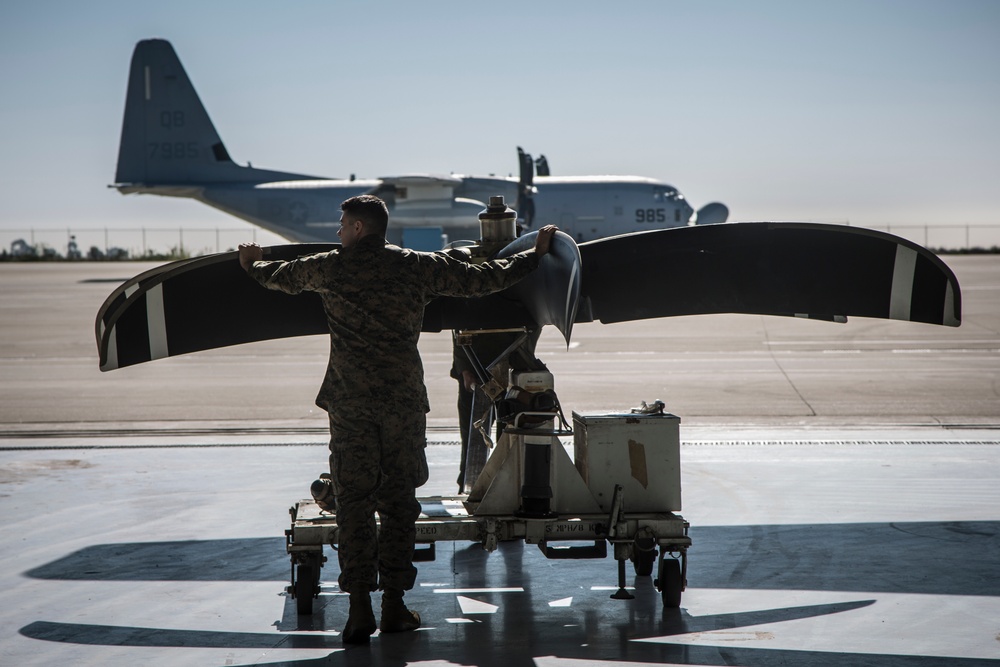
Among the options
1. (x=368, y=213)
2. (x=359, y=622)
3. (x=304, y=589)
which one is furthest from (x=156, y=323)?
(x=359, y=622)

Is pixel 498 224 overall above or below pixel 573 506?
above

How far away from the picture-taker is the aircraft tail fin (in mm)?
41719

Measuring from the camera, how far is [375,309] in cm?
477

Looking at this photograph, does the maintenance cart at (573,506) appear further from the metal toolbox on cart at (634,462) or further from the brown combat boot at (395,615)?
the brown combat boot at (395,615)

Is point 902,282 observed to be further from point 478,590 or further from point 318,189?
point 318,189

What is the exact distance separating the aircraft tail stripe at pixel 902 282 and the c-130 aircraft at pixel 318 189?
94.0ft

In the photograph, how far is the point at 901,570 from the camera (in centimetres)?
555

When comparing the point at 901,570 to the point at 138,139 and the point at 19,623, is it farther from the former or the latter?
the point at 138,139

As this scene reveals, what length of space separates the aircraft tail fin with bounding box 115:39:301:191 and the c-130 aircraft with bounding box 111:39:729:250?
0.04 meters

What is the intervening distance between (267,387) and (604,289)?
335 inches

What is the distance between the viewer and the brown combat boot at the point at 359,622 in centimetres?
453

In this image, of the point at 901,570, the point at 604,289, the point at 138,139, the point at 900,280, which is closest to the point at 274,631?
the point at 604,289

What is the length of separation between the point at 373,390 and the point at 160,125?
134 feet

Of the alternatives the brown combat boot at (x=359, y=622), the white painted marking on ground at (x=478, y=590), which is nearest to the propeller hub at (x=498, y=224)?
the white painted marking on ground at (x=478, y=590)
